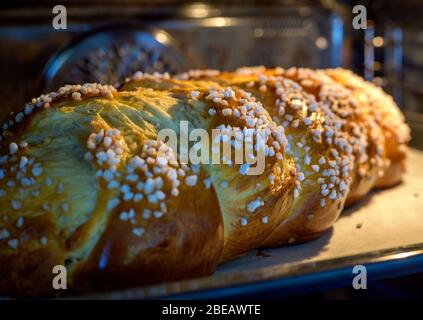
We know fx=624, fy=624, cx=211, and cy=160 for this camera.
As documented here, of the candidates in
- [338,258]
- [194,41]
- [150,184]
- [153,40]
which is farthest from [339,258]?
[194,41]

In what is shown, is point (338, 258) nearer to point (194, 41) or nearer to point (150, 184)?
point (150, 184)

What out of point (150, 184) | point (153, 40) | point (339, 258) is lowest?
point (339, 258)

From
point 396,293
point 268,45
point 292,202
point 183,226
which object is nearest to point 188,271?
point 183,226

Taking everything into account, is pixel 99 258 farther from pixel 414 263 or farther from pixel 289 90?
pixel 289 90

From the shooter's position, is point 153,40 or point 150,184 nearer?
point 150,184

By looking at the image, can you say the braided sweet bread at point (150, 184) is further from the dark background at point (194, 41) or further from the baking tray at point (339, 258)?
the dark background at point (194, 41)

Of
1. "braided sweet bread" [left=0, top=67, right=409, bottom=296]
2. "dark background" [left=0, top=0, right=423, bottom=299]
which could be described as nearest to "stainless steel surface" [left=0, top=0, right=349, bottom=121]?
"dark background" [left=0, top=0, right=423, bottom=299]

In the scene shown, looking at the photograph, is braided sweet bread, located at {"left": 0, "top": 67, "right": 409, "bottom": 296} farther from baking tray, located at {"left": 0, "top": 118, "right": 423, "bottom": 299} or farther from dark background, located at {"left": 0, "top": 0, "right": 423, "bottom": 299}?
dark background, located at {"left": 0, "top": 0, "right": 423, "bottom": 299}
